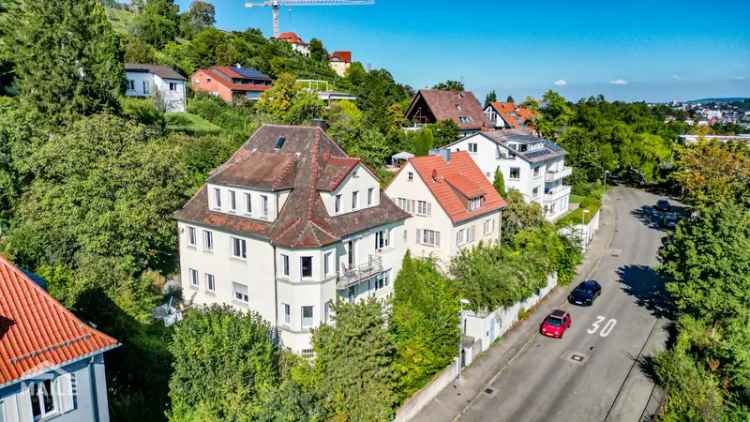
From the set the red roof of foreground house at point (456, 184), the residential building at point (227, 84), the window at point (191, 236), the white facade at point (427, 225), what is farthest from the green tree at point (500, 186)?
the residential building at point (227, 84)

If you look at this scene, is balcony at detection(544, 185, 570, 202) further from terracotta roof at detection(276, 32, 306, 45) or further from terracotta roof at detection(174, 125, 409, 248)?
terracotta roof at detection(276, 32, 306, 45)

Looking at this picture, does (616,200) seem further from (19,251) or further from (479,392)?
(19,251)

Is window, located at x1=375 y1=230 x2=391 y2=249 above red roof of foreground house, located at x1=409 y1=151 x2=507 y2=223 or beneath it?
beneath

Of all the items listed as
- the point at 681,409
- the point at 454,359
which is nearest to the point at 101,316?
the point at 454,359

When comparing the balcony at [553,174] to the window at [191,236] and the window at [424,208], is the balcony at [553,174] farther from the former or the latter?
the window at [191,236]

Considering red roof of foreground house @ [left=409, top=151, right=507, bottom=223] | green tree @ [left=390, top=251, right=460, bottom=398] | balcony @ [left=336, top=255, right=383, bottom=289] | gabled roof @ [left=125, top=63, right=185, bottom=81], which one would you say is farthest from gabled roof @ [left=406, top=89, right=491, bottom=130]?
green tree @ [left=390, top=251, right=460, bottom=398]

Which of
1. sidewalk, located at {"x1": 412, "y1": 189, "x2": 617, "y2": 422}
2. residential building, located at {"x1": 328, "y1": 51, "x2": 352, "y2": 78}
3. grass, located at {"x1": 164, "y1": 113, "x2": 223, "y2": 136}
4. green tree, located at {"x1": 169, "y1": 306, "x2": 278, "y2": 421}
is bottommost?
sidewalk, located at {"x1": 412, "y1": 189, "x2": 617, "y2": 422}
